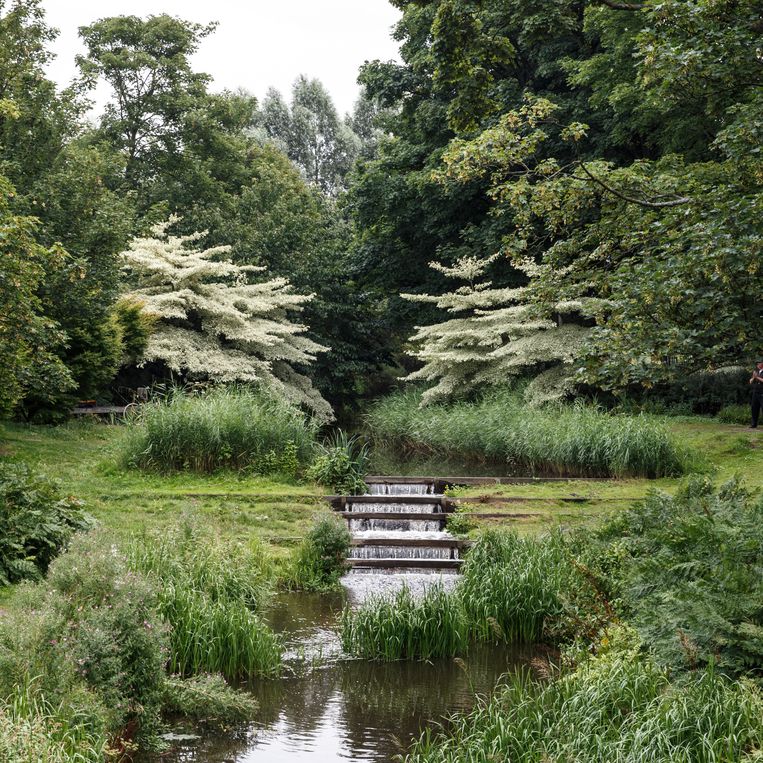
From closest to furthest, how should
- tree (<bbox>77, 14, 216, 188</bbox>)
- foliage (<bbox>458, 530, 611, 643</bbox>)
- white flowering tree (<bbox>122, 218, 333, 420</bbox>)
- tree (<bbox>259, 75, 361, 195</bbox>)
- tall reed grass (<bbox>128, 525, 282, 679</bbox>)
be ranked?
tall reed grass (<bbox>128, 525, 282, 679</bbox>) < foliage (<bbox>458, 530, 611, 643</bbox>) < white flowering tree (<bbox>122, 218, 333, 420</bbox>) < tree (<bbox>77, 14, 216, 188</bbox>) < tree (<bbox>259, 75, 361, 195</bbox>)

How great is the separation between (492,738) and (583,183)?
662cm

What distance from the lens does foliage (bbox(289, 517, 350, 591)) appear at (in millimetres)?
9898

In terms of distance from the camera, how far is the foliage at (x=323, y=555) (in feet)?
32.5

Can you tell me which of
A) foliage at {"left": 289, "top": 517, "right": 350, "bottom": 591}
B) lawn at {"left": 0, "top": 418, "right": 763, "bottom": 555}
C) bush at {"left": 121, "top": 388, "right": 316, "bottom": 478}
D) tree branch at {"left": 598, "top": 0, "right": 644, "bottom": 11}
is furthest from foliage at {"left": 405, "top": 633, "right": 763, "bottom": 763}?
bush at {"left": 121, "top": 388, "right": 316, "bottom": 478}

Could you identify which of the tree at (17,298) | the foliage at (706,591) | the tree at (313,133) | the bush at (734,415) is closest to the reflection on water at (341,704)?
the foliage at (706,591)

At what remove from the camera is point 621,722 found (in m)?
5.14

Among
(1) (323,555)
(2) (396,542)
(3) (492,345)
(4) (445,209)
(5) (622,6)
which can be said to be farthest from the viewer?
(4) (445,209)

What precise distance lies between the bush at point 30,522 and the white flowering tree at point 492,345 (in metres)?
13.6

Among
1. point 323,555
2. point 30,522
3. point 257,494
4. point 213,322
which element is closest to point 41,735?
point 30,522

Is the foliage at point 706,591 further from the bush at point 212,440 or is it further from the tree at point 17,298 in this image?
the bush at point 212,440

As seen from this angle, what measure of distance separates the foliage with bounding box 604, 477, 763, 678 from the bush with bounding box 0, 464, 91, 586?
538 cm

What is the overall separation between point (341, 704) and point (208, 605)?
1444 mm

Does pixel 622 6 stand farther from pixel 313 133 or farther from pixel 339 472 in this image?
pixel 313 133

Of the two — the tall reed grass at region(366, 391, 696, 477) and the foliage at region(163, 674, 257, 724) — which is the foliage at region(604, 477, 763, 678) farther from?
the tall reed grass at region(366, 391, 696, 477)
